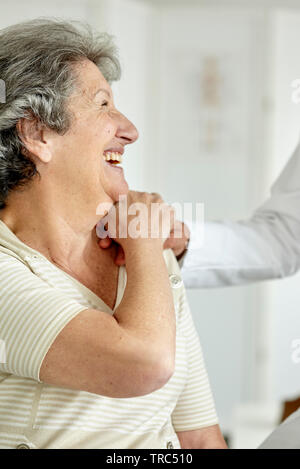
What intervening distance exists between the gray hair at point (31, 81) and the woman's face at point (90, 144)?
0.7 inches

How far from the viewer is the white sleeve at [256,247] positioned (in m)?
1.43

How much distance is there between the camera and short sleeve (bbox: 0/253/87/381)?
87 cm

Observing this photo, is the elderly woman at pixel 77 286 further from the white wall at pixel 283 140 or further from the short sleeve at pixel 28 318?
the white wall at pixel 283 140

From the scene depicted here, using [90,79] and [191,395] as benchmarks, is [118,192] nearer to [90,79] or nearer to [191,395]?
[90,79]

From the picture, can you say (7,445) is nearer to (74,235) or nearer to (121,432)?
(121,432)

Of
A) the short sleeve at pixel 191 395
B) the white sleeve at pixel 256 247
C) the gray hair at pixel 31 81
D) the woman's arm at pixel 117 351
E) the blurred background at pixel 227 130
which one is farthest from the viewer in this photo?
the blurred background at pixel 227 130

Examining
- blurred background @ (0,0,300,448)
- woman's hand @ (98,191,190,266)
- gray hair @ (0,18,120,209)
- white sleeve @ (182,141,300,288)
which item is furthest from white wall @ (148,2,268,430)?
gray hair @ (0,18,120,209)

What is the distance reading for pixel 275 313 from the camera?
3.92m

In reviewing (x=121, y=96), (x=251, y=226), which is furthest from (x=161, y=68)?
(x=251, y=226)

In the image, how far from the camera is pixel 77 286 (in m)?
1.06

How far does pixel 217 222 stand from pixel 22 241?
547mm

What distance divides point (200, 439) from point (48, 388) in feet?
1.20

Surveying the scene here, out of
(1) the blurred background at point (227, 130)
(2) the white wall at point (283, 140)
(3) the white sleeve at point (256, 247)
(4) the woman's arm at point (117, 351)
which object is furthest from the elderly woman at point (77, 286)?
(2) the white wall at point (283, 140)

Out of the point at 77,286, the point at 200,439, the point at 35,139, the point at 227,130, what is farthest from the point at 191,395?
the point at 227,130
